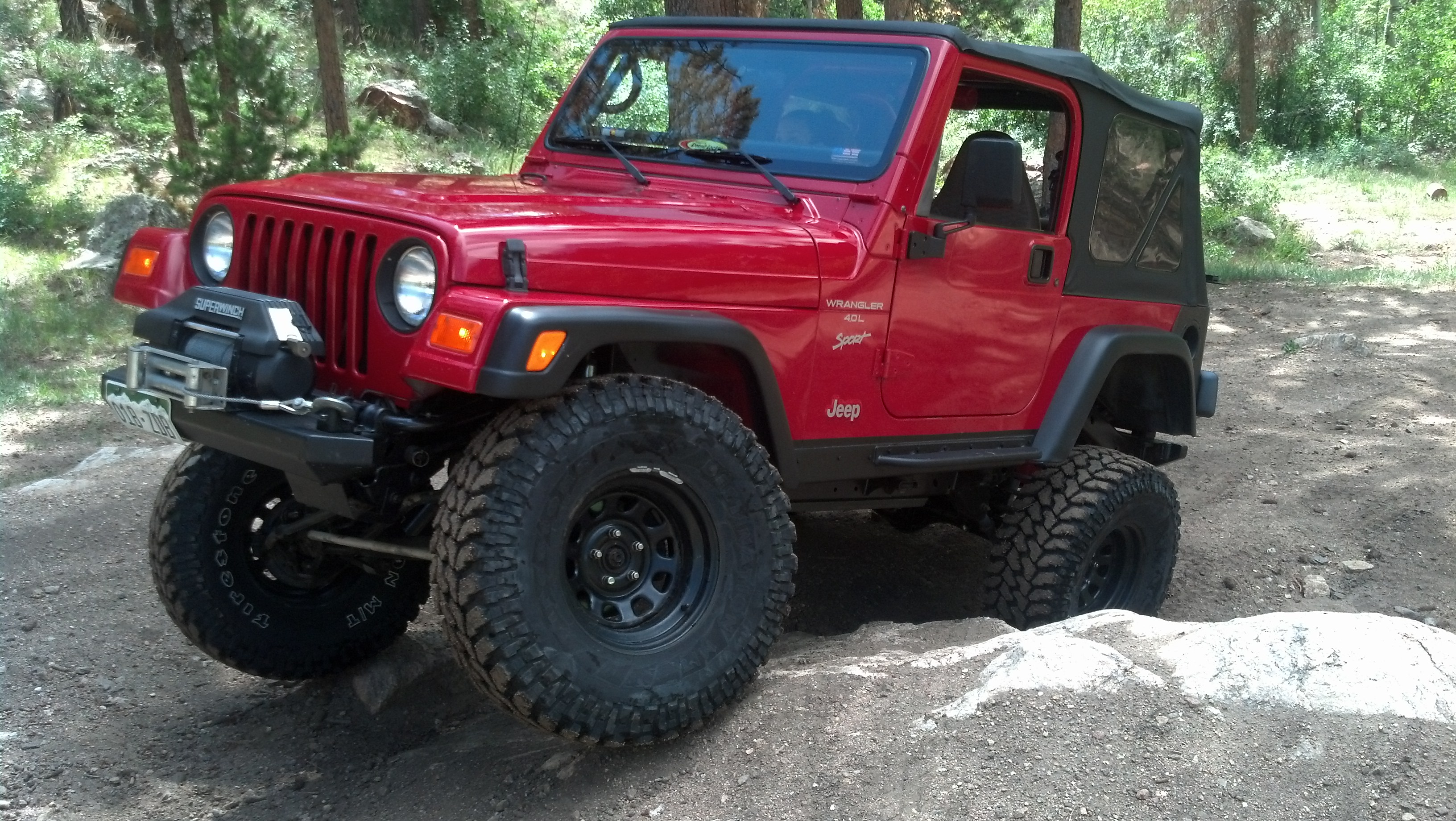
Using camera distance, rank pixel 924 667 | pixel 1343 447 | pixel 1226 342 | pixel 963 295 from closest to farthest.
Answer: pixel 924 667, pixel 963 295, pixel 1343 447, pixel 1226 342

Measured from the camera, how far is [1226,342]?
9.41 metres

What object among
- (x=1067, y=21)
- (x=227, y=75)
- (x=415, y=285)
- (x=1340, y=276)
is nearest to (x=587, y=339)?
(x=415, y=285)

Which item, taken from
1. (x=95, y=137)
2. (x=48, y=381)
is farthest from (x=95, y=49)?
(x=48, y=381)

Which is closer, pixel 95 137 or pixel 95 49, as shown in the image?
pixel 95 137

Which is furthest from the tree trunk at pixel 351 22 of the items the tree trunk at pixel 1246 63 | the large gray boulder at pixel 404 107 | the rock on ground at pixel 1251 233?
the tree trunk at pixel 1246 63

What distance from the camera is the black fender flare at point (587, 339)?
2660 mm

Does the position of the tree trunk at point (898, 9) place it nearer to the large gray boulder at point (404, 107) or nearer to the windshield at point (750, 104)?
the large gray boulder at point (404, 107)

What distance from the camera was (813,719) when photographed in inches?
125

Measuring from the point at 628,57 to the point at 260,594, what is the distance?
2.21m

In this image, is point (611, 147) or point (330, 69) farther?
point (330, 69)

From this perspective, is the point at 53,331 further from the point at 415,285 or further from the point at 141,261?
the point at 415,285

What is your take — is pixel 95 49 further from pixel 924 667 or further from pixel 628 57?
pixel 924 667

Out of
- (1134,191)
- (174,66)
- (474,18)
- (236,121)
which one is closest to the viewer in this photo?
(1134,191)

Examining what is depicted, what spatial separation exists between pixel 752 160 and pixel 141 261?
178 centimetres
